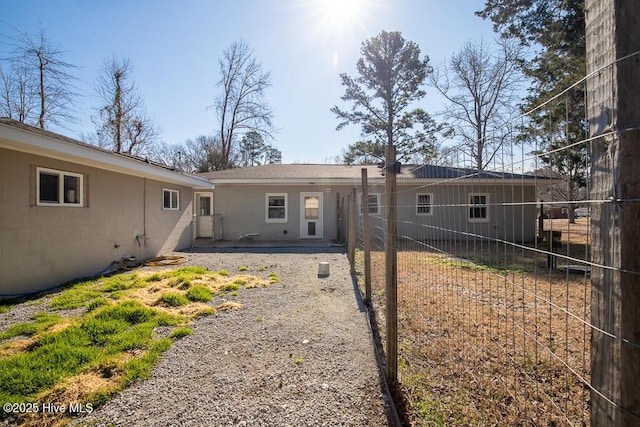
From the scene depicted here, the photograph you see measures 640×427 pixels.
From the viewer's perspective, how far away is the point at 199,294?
16.5ft

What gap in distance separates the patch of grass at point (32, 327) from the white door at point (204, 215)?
30.6 feet

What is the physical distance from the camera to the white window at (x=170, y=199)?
31.8 feet

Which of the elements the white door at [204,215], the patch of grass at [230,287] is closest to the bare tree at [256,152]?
the white door at [204,215]

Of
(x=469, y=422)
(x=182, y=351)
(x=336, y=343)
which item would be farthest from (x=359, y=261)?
(x=469, y=422)

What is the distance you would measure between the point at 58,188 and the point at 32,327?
138 inches

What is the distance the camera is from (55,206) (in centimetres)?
593

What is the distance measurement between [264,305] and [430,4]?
28.4 ft

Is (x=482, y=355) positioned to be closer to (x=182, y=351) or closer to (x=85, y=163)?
(x=182, y=351)

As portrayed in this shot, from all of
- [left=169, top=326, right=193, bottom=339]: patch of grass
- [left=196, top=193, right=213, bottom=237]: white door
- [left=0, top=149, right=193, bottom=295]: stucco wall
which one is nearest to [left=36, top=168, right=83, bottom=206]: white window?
[left=0, top=149, right=193, bottom=295]: stucco wall

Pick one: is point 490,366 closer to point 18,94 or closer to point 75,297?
point 75,297

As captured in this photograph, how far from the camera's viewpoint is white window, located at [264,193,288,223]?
13.0m

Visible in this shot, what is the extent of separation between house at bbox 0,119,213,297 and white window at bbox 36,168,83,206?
0.6 inches

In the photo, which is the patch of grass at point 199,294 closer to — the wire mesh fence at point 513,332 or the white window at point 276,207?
the wire mesh fence at point 513,332

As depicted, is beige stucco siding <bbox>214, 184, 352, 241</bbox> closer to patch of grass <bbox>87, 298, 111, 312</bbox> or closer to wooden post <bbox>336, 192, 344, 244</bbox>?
wooden post <bbox>336, 192, 344, 244</bbox>
